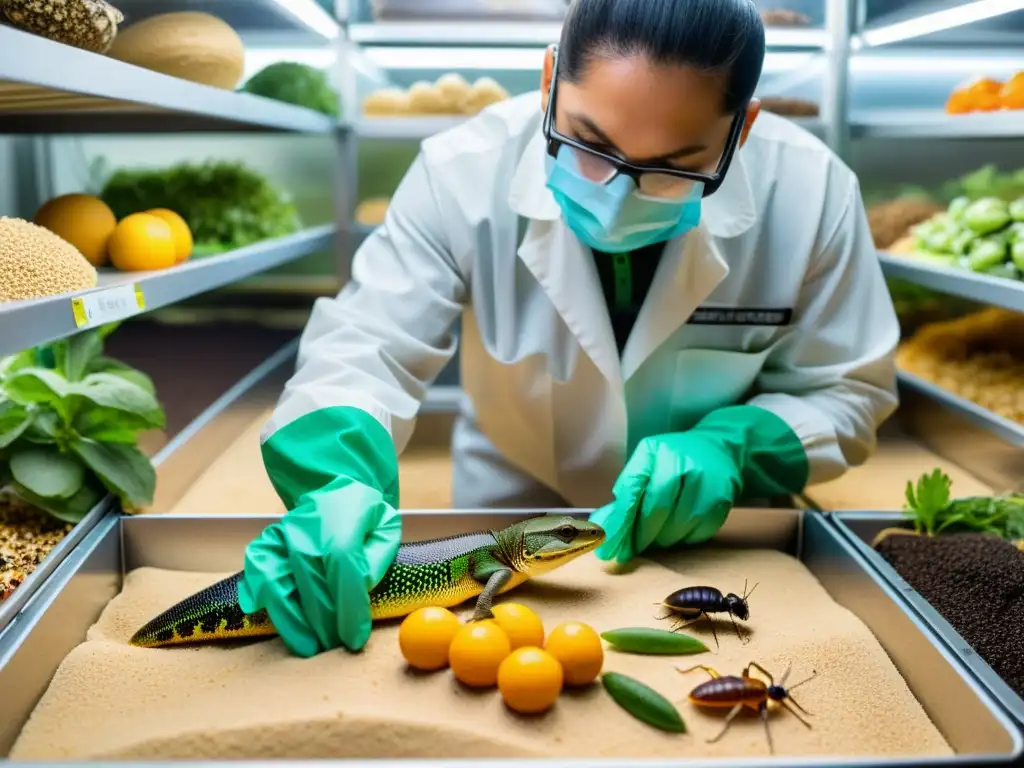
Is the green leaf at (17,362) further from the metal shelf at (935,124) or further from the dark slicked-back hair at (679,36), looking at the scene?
the metal shelf at (935,124)

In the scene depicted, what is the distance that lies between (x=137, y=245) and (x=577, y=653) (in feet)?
4.55

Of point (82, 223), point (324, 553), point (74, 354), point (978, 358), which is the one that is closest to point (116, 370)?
point (74, 354)

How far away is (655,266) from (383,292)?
1.91ft

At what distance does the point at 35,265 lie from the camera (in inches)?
57.5

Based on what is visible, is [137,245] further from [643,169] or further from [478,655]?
[478,655]

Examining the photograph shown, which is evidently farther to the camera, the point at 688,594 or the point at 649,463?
the point at 649,463

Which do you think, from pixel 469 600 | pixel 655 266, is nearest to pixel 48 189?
pixel 655 266

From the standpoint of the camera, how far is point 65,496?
181cm

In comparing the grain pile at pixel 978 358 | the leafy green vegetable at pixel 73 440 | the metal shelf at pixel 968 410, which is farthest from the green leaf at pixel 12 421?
the grain pile at pixel 978 358

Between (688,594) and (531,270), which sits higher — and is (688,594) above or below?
below

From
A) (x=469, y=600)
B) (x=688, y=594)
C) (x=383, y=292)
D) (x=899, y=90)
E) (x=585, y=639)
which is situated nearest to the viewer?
(x=585, y=639)

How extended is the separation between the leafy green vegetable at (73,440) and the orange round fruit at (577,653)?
41.1 inches

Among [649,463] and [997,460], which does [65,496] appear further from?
[997,460]

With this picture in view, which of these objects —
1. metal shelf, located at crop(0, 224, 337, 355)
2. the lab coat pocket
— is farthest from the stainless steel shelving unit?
the lab coat pocket
